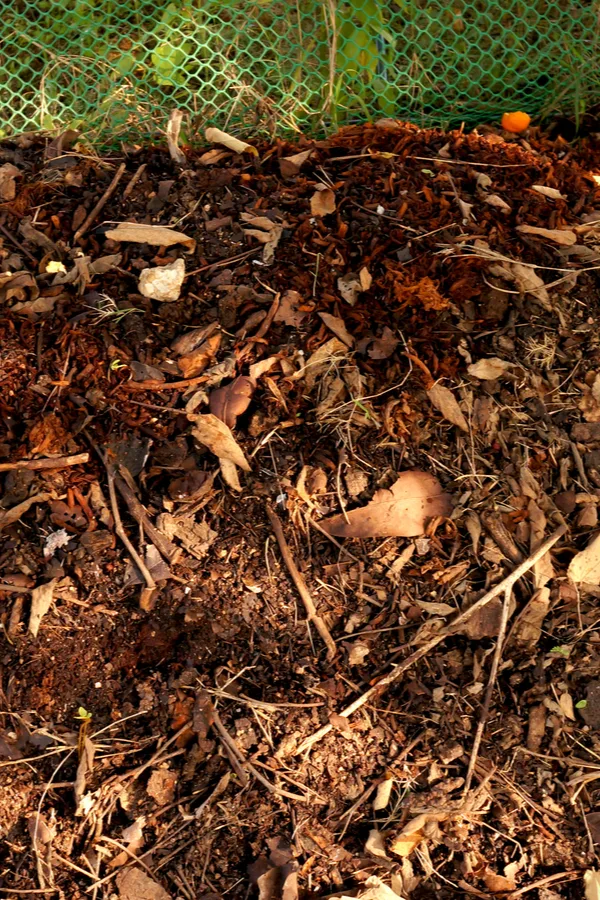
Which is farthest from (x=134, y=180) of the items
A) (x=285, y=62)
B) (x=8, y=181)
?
(x=285, y=62)

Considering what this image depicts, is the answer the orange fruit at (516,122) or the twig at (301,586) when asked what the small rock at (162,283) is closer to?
the twig at (301,586)

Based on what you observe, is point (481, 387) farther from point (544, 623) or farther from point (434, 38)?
point (434, 38)

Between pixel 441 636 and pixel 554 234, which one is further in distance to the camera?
pixel 554 234

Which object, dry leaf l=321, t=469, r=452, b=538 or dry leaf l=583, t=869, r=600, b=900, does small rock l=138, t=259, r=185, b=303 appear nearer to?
dry leaf l=321, t=469, r=452, b=538

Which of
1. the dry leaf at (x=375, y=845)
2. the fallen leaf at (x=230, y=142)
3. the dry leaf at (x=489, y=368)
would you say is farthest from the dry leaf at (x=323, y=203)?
the dry leaf at (x=375, y=845)

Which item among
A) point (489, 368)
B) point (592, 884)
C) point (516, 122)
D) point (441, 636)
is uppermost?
point (516, 122)

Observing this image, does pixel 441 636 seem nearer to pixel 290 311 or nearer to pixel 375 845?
pixel 375 845

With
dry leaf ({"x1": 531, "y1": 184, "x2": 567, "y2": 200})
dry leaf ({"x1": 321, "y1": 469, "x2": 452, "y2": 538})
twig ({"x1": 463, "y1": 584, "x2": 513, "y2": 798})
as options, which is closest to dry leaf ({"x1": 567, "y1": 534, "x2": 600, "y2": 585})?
twig ({"x1": 463, "y1": 584, "x2": 513, "y2": 798})
